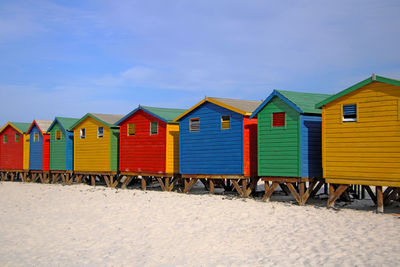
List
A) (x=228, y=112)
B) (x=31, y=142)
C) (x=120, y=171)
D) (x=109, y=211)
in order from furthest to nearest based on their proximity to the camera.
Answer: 1. (x=31, y=142)
2. (x=120, y=171)
3. (x=228, y=112)
4. (x=109, y=211)

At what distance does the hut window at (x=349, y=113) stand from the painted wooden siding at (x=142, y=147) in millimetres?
10897

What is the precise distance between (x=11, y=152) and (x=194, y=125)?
22.9 m

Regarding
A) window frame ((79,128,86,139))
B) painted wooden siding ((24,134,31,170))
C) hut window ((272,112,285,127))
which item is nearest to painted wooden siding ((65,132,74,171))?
window frame ((79,128,86,139))

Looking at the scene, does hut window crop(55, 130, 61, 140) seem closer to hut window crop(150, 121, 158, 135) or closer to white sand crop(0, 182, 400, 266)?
hut window crop(150, 121, 158, 135)

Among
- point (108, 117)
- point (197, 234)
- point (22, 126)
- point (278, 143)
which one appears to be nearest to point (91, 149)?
point (108, 117)

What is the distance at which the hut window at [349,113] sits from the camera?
16828 mm

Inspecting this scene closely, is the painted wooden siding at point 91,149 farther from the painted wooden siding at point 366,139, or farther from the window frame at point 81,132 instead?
the painted wooden siding at point 366,139

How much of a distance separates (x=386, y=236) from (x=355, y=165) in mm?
4405

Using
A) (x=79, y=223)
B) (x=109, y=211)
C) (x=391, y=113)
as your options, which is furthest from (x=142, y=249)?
(x=391, y=113)

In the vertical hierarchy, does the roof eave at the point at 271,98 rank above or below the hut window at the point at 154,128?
above

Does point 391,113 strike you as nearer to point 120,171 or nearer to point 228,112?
point 228,112

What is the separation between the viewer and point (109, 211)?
19.0 meters

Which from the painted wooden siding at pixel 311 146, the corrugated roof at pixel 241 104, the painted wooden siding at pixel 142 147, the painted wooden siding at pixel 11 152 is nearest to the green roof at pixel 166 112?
the painted wooden siding at pixel 142 147

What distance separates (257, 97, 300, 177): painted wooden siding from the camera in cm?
1872
